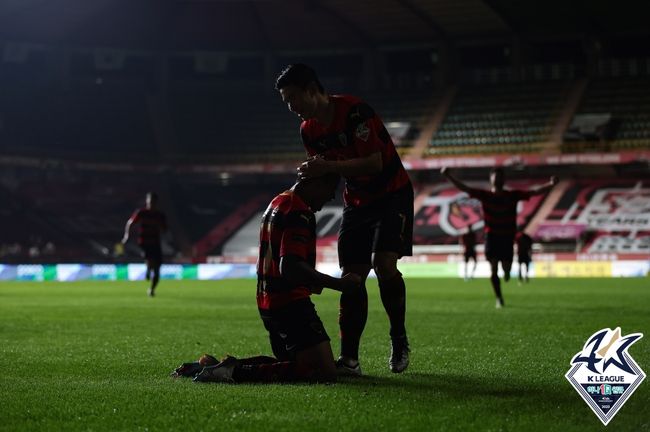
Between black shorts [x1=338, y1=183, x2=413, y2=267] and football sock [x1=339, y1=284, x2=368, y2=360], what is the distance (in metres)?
0.25

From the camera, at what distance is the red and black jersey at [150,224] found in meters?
19.8

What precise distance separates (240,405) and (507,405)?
1.38m

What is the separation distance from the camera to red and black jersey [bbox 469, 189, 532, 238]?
569 inches

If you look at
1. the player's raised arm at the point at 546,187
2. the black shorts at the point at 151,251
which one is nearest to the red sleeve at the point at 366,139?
the player's raised arm at the point at 546,187

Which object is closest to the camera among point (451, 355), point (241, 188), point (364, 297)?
point (364, 297)

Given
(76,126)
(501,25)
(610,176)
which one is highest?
(501,25)

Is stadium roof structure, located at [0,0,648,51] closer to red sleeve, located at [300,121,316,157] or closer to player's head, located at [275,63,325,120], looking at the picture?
red sleeve, located at [300,121,316,157]

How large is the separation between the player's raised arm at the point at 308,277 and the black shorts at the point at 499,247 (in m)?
9.25

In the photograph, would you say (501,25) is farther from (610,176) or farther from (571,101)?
(610,176)

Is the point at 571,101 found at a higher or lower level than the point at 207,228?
higher

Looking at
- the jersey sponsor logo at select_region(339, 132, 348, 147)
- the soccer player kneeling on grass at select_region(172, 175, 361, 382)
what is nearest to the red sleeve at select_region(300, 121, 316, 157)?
the jersey sponsor logo at select_region(339, 132, 348, 147)

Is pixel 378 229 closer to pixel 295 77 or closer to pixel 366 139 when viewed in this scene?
pixel 366 139

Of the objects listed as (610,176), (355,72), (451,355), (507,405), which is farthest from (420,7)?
(507,405)

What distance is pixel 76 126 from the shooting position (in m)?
47.3
